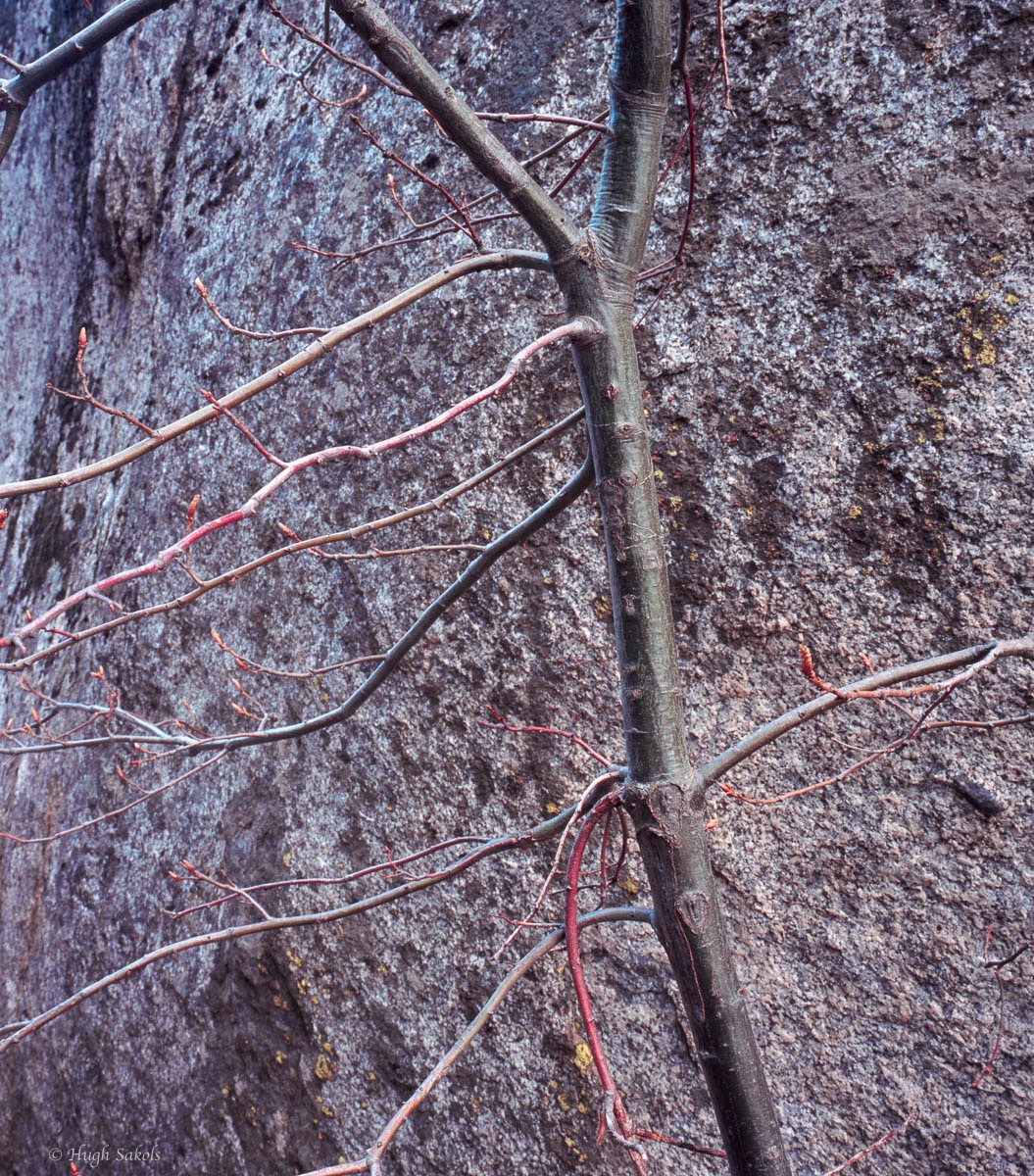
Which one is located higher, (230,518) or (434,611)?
(434,611)

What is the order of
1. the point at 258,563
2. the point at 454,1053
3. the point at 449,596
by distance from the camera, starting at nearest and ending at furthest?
the point at 454,1053 < the point at 258,563 < the point at 449,596

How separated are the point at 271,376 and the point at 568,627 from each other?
1.05 meters

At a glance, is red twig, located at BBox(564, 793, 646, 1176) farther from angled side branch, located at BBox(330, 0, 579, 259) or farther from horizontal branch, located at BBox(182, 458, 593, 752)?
angled side branch, located at BBox(330, 0, 579, 259)

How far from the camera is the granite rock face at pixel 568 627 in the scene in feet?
4.57

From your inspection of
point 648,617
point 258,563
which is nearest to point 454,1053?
point 648,617

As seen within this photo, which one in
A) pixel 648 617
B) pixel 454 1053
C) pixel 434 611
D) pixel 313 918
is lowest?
pixel 454 1053

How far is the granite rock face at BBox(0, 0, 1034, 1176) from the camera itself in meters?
1.39

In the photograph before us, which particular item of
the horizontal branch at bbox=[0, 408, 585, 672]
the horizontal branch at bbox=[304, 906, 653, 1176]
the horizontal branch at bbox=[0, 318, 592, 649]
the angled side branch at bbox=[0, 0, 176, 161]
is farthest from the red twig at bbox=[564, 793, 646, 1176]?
the angled side branch at bbox=[0, 0, 176, 161]

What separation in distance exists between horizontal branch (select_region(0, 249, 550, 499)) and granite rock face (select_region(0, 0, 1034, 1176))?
73 cm

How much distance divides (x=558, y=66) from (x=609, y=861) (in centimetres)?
175

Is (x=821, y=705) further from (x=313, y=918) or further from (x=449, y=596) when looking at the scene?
(x=313, y=918)

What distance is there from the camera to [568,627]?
5.75ft

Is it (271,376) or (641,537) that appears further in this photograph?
(641,537)

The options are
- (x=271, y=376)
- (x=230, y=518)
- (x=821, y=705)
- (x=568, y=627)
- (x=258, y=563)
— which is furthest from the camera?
(x=568, y=627)
